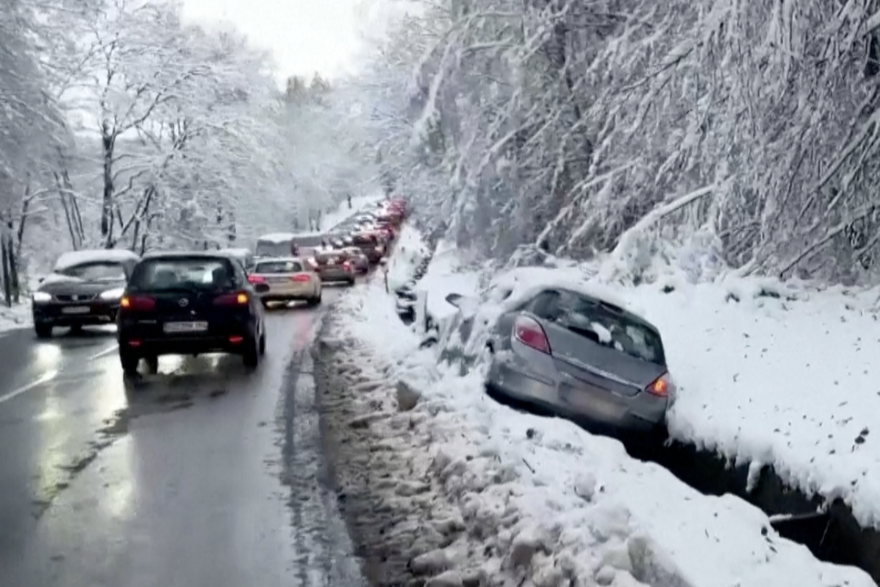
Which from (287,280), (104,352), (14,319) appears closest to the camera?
(104,352)

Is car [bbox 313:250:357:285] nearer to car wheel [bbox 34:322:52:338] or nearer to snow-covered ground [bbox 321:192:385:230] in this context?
car wheel [bbox 34:322:52:338]

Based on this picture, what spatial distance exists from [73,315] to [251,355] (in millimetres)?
8021

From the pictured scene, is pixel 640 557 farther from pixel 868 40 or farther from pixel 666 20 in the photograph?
pixel 666 20

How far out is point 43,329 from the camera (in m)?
22.5

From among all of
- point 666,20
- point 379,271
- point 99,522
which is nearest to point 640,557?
point 99,522

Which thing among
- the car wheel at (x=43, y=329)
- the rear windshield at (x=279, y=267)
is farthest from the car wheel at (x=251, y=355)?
the rear windshield at (x=279, y=267)

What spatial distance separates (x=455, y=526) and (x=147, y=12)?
4034 centimetres

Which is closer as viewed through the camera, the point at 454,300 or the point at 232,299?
the point at 454,300

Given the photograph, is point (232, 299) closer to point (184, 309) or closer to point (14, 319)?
point (184, 309)

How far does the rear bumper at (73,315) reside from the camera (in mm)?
22138

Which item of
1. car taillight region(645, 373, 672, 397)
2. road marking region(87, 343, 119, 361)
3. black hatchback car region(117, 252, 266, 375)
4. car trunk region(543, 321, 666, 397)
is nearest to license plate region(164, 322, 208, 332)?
black hatchback car region(117, 252, 266, 375)

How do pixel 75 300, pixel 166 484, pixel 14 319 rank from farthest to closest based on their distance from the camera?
pixel 14 319 → pixel 75 300 → pixel 166 484

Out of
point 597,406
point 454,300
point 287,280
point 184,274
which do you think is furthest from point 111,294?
point 597,406

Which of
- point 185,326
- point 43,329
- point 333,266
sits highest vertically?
point 185,326
